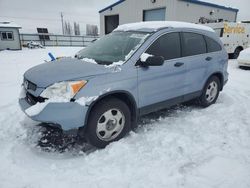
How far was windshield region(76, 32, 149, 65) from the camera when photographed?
12.5 ft

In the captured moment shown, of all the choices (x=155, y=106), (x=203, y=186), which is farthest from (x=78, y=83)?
(x=203, y=186)

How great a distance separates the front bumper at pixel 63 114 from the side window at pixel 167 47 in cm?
161

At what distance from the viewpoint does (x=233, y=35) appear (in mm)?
14180

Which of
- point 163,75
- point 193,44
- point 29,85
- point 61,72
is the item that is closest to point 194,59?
point 193,44

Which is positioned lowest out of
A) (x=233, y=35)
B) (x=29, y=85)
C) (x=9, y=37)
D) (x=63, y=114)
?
(x=63, y=114)

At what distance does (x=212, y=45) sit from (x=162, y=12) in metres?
14.9

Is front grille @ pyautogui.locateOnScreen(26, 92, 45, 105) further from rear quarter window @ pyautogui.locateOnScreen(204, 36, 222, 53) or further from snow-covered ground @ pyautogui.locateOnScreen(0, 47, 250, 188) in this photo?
rear quarter window @ pyautogui.locateOnScreen(204, 36, 222, 53)

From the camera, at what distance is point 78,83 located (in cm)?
313

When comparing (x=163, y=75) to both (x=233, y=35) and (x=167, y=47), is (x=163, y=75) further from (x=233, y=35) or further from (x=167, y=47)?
(x=233, y=35)

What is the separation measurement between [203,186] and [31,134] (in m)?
2.88

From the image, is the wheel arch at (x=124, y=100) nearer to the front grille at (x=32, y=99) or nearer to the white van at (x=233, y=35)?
the front grille at (x=32, y=99)

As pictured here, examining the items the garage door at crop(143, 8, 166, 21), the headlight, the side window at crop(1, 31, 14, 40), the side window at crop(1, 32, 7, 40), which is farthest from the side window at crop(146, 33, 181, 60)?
the side window at crop(1, 32, 7, 40)

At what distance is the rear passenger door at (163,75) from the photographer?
3.84 metres

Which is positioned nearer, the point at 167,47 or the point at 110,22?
the point at 167,47
